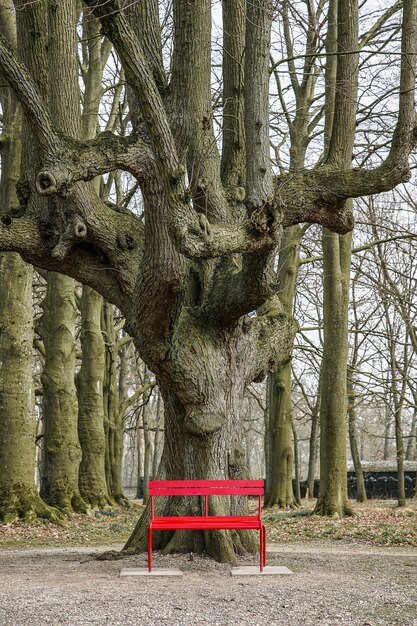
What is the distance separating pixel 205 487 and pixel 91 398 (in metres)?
12.2

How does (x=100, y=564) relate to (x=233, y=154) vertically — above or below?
below

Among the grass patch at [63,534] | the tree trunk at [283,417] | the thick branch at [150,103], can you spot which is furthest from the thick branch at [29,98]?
the tree trunk at [283,417]

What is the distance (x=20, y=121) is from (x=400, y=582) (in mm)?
12476

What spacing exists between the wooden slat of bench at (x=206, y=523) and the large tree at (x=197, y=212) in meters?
0.93

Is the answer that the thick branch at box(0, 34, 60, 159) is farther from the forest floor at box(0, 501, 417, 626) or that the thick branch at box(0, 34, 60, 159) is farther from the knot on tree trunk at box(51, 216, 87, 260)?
the forest floor at box(0, 501, 417, 626)

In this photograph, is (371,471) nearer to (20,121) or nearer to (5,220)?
(20,121)

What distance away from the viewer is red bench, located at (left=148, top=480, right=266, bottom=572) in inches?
339

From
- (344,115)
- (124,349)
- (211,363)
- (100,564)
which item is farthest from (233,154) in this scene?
(124,349)

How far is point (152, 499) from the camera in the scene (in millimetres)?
9422

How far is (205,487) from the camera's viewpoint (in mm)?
9523

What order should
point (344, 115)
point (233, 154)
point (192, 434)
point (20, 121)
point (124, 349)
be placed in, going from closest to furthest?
point (192, 434), point (344, 115), point (233, 154), point (20, 121), point (124, 349)

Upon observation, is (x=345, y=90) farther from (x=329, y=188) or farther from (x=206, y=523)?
(x=206, y=523)

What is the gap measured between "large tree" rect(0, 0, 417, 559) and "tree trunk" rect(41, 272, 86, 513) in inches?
330

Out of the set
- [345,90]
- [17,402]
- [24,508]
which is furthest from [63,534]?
[345,90]
